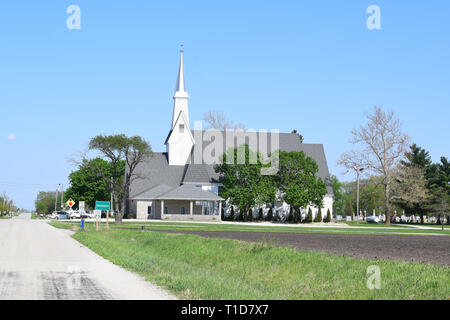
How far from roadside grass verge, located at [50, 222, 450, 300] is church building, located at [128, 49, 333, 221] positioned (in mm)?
51975

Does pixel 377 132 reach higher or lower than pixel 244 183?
higher

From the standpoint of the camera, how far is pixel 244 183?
78750 millimetres

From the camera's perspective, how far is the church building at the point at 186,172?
77625 millimetres

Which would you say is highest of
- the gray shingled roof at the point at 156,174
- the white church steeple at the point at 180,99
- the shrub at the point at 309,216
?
the white church steeple at the point at 180,99

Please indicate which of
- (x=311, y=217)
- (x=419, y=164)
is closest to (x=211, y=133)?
(x=311, y=217)

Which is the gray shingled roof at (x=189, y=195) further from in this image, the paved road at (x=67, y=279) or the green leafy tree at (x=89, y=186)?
the paved road at (x=67, y=279)

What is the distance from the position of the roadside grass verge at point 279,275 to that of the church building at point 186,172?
51975 millimetres

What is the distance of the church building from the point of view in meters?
77.6

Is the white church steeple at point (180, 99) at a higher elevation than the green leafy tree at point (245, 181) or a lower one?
higher

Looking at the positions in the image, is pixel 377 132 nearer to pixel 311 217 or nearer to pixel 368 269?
pixel 311 217

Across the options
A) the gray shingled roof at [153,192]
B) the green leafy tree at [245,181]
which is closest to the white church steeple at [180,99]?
the gray shingled roof at [153,192]

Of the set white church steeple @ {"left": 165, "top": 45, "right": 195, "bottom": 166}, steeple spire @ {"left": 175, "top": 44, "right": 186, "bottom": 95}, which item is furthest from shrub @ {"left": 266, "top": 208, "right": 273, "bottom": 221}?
steeple spire @ {"left": 175, "top": 44, "right": 186, "bottom": 95}

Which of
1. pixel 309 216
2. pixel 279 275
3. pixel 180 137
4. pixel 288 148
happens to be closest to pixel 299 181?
pixel 309 216
